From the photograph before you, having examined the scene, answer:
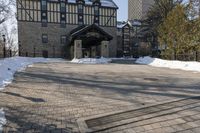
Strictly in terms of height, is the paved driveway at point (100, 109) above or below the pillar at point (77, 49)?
below

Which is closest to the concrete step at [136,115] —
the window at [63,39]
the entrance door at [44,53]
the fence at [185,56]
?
the fence at [185,56]

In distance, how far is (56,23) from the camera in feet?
162

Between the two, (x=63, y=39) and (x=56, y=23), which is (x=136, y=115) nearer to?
(x=56, y=23)

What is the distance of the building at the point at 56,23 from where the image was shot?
4709cm

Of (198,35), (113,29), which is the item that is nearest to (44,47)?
(113,29)

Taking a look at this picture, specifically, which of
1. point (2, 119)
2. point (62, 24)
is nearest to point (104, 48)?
point (62, 24)

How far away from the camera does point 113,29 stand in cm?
5391

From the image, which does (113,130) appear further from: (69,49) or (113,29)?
(113,29)

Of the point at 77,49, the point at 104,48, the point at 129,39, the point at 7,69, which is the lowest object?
the point at 7,69

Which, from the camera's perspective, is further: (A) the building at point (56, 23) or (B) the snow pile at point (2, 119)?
(A) the building at point (56, 23)

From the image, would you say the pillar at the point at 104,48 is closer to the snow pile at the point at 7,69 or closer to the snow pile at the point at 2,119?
the snow pile at the point at 7,69

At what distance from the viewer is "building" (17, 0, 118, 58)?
47094 millimetres

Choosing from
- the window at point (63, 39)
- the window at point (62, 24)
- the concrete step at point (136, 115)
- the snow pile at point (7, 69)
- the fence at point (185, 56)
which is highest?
the window at point (62, 24)

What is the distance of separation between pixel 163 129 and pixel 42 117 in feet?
9.33
